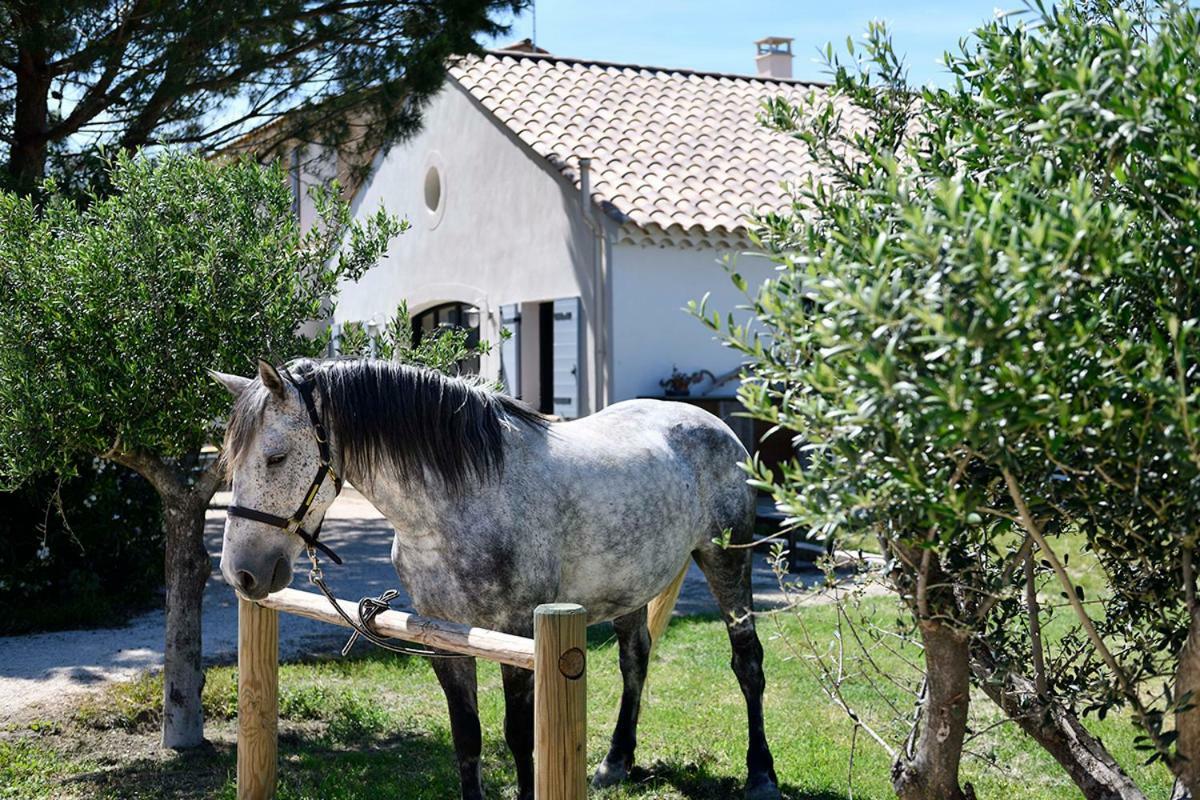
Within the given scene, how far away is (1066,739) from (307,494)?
2314 millimetres

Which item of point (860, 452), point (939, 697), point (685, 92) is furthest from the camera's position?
point (685, 92)

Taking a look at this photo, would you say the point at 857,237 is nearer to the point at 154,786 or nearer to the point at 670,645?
the point at 154,786

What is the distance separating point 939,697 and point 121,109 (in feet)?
24.9

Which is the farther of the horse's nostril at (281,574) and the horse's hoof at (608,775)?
the horse's hoof at (608,775)

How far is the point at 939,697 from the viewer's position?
9.06 feet

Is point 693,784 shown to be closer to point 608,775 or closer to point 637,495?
point 608,775

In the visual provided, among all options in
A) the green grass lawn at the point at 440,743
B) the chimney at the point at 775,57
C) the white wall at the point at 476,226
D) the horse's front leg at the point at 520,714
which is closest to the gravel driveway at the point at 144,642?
the green grass lawn at the point at 440,743

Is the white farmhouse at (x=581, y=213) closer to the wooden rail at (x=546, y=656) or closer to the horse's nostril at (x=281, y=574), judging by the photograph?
the wooden rail at (x=546, y=656)

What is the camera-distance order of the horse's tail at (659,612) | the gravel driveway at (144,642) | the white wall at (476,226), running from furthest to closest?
the white wall at (476,226) → the gravel driveway at (144,642) → the horse's tail at (659,612)

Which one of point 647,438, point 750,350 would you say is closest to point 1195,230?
point 750,350

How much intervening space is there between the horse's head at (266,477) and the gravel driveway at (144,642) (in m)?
3.18

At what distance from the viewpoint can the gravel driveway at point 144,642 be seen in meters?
6.48

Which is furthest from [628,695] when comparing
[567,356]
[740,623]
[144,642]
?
Result: [567,356]

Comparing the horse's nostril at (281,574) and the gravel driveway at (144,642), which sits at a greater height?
the horse's nostril at (281,574)
